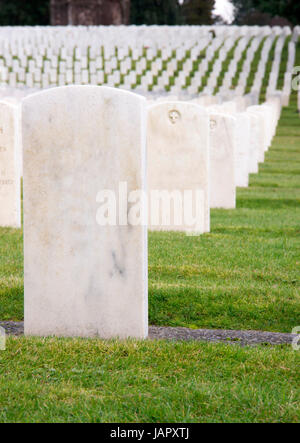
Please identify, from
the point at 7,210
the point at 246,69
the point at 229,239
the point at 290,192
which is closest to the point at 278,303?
the point at 229,239

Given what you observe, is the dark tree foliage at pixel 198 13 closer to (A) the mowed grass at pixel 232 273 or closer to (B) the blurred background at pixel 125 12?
(B) the blurred background at pixel 125 12

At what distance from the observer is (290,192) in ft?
36.9

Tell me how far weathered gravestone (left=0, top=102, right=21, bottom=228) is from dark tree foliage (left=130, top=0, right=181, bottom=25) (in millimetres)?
51009

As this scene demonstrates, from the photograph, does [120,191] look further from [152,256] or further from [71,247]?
[152,256]

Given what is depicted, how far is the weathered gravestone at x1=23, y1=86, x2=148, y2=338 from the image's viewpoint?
4039mm

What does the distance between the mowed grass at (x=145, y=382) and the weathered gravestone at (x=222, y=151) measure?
210 inches

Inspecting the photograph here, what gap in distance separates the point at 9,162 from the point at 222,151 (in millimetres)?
2982

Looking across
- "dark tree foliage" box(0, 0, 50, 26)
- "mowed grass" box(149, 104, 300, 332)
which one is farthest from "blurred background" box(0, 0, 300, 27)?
"mowed grass" box(149, 104, 300, 332)

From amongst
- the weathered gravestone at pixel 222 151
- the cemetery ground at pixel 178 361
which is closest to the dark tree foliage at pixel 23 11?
the weathered gravestone at pixel 222 151

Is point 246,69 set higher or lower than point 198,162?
higher

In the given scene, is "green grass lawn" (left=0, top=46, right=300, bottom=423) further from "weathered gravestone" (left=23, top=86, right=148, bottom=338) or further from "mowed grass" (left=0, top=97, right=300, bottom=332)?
"weathered gravestone" (left=23, top=86, right=148, bottom=338)

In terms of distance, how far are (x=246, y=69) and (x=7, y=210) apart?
25731 mm

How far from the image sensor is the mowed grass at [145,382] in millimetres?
3098

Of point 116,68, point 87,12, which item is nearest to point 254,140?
point 116,68
